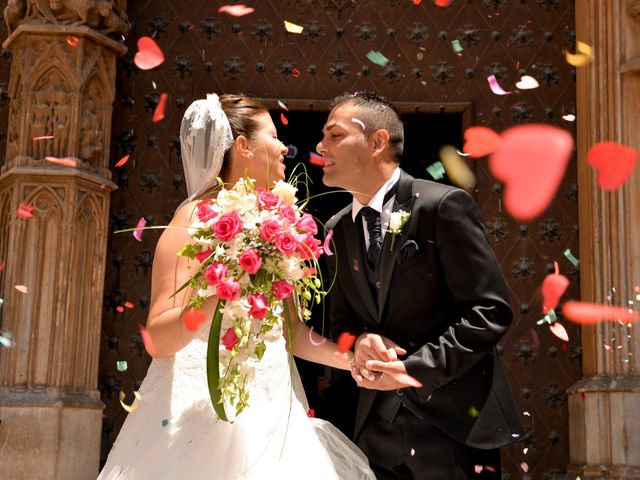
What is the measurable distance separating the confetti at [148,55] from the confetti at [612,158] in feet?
9.70

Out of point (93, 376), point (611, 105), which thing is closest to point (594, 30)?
point (611, 105)

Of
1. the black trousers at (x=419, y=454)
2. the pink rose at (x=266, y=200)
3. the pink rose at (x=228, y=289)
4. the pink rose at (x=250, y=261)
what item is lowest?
the black trousers at (x=419, y=454)

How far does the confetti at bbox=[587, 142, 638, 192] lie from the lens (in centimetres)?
551

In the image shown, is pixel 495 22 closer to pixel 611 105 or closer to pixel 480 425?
pixel 611 105

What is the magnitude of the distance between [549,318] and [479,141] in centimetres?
130

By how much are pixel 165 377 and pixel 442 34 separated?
12.8ft

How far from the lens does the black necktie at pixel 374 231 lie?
3201 millimetres

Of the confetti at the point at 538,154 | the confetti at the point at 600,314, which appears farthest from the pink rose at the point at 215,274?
the confetti at the point at 538,154

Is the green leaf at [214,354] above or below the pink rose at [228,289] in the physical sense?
below

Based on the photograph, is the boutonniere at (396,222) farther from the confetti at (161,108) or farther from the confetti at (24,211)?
the confetti at (161,108)

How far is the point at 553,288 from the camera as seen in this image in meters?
6.05

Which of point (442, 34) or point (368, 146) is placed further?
point (442, 34)

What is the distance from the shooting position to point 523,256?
6.18 m

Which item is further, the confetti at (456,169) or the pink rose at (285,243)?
the confetti at (456,169)
